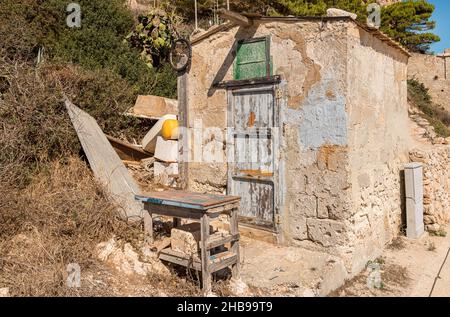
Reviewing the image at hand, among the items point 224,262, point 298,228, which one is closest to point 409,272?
point 298,228

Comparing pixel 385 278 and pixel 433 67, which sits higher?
pixel 433 67

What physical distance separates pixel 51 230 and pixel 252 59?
362cm

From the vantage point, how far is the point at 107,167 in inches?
237

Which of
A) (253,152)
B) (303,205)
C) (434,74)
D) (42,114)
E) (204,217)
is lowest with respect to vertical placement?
(303,205)

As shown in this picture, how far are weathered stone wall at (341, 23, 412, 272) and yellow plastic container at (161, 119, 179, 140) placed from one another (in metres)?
3.15

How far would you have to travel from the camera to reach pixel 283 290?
412cm

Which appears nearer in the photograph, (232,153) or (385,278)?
(385,278)

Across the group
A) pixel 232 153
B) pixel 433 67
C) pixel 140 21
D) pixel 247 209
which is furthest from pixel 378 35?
pixel 433 67

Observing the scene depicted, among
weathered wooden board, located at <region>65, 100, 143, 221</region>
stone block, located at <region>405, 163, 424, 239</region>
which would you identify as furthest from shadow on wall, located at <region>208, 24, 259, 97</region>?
stone block, located at <region>405, 163, 424, 239</region>

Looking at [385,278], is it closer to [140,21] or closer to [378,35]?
[378,35]

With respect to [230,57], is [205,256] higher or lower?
lower

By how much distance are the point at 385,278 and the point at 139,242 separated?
3209 mm

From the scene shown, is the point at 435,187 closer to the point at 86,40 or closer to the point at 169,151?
the point at 169,151

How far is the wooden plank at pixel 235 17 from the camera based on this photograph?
16.3ft
